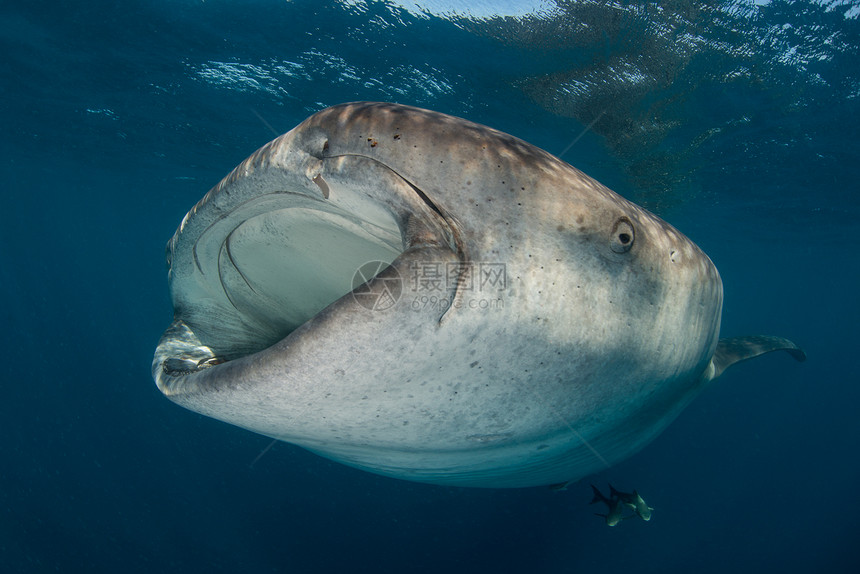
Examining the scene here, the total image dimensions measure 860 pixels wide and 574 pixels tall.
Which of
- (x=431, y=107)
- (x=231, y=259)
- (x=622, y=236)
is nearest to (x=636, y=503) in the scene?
(x=622, y=236)

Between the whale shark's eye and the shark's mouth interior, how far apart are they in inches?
31.5

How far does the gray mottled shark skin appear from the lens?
1.21 metres

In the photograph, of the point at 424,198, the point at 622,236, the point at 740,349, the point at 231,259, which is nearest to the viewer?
the point at 424,198

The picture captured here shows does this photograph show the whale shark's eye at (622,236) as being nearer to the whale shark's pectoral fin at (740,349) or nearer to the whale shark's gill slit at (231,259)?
the whale shark's gill slit at (231,259)

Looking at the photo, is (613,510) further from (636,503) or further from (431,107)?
(431,107)

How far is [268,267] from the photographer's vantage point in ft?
7.65

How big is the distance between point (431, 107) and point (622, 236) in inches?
535

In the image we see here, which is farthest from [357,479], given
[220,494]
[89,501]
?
[89,501]

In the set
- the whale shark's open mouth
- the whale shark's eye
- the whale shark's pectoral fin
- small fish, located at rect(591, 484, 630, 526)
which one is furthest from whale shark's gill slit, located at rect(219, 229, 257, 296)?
small fish, located at rect(591, 484, 630, 526)

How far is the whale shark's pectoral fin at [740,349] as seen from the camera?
14.0ft

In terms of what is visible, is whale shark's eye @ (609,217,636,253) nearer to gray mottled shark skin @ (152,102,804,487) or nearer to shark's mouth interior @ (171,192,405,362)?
gray mottled shark skin @ (152,102,804,487)

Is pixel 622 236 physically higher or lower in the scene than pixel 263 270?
higher

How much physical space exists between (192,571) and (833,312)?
114 metres

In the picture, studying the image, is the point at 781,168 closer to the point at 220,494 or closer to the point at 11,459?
the point at 220,494
